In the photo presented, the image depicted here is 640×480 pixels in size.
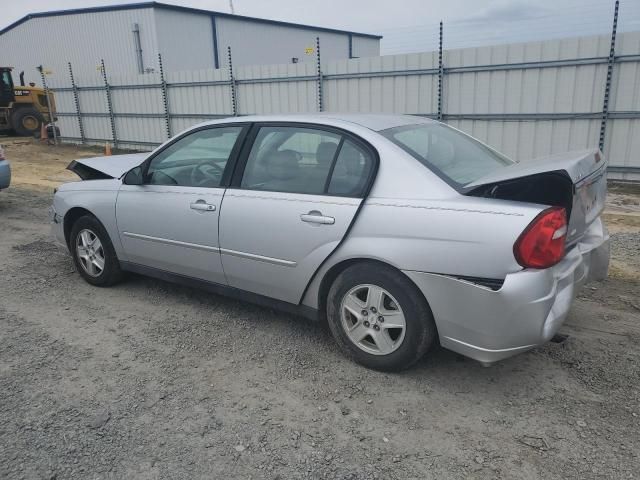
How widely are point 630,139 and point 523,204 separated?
774cm

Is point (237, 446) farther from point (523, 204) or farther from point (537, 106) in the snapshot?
point (537, 106)

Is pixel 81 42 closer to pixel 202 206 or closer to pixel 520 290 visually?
pixel 202 206

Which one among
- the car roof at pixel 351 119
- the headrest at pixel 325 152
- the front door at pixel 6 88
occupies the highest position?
the front door at pixel 6 88

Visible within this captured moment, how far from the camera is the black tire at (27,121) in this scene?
67.5 ft

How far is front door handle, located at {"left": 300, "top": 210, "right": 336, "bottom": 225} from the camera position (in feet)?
10.6

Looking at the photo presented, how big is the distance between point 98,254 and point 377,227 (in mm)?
2880

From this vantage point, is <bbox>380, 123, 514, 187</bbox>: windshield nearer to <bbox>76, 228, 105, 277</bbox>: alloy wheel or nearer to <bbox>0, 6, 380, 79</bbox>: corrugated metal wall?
<bbox>76, 228, 105, 277</bbox>: alloy wheel

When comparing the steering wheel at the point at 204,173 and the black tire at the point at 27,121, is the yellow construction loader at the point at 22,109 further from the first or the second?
the steering wheel at the point at 204,173

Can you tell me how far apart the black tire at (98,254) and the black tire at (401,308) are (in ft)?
7.57

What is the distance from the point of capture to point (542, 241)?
8.77 feet

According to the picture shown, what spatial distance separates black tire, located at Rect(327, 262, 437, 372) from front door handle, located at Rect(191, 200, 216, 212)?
3.62ft

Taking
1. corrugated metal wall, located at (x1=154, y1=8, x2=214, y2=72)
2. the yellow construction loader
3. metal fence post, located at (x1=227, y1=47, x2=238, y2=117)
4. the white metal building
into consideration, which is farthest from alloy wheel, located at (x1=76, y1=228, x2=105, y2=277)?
corrugated metal wall, located at (x1=154, y1=8, x2=214, y2=72)

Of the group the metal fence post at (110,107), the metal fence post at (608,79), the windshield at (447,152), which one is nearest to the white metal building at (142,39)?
the metal fence post at (110,107)

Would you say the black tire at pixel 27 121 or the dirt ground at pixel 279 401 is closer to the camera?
the dirt ground at pixel 279 401
